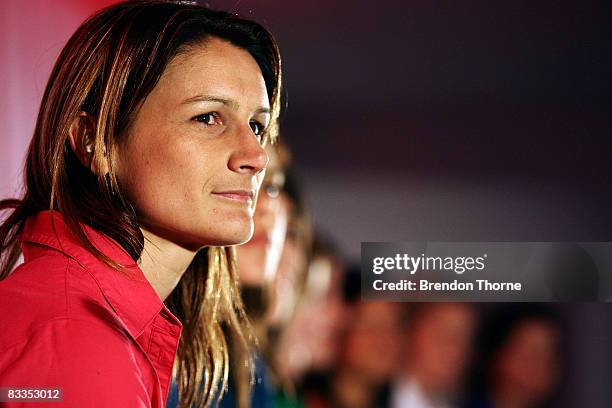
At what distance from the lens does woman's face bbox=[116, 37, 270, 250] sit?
1047 mm

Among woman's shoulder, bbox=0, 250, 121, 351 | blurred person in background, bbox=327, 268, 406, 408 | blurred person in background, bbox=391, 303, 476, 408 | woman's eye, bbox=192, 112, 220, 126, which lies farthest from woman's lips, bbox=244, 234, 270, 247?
woman's shoulder, bbox=0, 250, 121, 351

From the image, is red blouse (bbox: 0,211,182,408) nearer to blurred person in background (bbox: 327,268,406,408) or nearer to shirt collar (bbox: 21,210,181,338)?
shirt collar (bbox: 21,210,181,338)

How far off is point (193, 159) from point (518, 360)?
5.57 feet

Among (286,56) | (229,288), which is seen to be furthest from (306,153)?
(229,288)

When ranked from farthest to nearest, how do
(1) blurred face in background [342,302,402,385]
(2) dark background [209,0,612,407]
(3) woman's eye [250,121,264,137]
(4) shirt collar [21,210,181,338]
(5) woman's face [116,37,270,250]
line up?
(1) blurred face in background [342,302,402,385] → (2) dark background [209,0,612,407] → (3) woman's eye [250,121,264,137] → (5) woman's face [116,37,270,250] → (4) shirt collar [21,210,181,338]

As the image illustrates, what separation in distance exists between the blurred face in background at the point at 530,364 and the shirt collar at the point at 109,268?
1.67m

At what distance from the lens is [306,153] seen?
2.36 m

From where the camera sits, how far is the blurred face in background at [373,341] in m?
2.42

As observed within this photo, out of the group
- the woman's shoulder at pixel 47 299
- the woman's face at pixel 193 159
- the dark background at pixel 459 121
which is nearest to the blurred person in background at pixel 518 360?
the dark background at pixel 459 121

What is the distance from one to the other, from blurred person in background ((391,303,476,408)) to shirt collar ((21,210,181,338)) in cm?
154

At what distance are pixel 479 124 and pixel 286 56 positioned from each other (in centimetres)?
62

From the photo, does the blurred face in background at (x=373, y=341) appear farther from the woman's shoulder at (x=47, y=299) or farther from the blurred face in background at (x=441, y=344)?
the woman's shoulder at (x=47, y=299)

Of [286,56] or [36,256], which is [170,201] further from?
[286,56]

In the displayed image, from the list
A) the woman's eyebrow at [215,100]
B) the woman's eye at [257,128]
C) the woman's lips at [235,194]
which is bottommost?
the woman's lips at [235,194]
